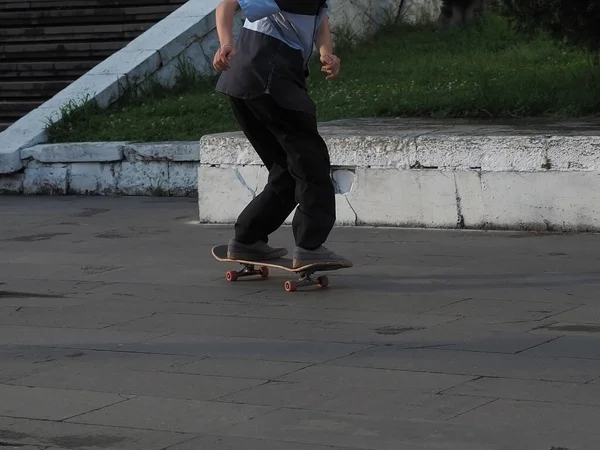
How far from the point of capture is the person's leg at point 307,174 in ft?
18.6

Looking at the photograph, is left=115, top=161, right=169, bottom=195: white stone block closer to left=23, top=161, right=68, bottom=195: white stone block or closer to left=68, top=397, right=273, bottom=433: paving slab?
left=23, top=161, right=68, bottom=195: white stone block

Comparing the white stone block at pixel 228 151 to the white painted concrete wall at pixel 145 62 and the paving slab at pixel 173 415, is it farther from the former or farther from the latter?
the paving slab at pixel 173 415

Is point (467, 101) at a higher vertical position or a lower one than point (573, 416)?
higher

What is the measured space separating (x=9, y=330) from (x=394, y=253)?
7.82 ft

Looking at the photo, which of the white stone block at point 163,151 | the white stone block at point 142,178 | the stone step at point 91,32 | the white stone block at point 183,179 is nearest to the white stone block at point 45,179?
the white stone block at point 142,178

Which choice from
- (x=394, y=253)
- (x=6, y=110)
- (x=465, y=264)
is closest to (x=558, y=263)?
(x=465, y=264)

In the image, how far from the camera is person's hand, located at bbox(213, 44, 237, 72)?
221 inches

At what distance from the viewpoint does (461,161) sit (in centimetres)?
740

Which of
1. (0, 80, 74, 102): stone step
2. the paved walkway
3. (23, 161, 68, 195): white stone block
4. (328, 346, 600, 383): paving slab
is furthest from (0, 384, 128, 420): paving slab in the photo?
(0, 80, 74, 102): stone step

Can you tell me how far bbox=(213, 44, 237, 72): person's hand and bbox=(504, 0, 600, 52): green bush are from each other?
3.67m

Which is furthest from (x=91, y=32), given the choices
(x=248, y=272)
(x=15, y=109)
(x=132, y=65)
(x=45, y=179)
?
(x=248, y=272)

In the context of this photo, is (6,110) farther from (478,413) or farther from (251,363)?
(478,413)

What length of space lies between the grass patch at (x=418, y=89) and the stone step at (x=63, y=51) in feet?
4.66

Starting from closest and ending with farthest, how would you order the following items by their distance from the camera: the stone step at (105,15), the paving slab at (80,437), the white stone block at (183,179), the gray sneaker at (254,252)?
the paving slab at (80,437) → the gray sneaker at (254,252) → the white stone block at (183,179) → the stone step at (105,15)
